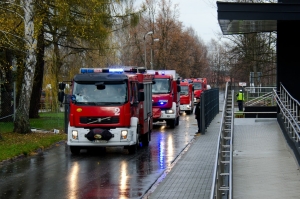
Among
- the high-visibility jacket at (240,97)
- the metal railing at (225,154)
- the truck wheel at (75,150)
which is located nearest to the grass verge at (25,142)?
the truck wheel at (75,150)

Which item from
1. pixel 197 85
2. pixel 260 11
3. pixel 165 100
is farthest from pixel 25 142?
pixel 197 85

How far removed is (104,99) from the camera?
61.6ft

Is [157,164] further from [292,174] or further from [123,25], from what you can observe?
[123,25]

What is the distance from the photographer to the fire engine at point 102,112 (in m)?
18.5

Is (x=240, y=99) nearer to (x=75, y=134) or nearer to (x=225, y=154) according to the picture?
(x=75, y=134)

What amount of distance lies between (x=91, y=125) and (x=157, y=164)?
10.1ft

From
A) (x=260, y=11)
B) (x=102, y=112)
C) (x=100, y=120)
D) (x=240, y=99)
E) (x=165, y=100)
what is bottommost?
(x=100, y=120)

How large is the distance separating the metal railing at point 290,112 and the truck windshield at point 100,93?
5050 millimetres

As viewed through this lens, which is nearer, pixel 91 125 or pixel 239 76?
pixel 91 125

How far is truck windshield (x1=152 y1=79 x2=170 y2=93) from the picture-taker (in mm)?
30820

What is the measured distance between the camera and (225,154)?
11.3 meters

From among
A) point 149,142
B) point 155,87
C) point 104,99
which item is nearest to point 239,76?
point 155,87

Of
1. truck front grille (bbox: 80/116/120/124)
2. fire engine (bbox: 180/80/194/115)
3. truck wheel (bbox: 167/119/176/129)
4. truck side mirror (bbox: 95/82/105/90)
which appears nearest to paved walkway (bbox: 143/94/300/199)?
truck front grille (bbox: 80/116/120/124)

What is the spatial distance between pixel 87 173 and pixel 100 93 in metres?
4.47
